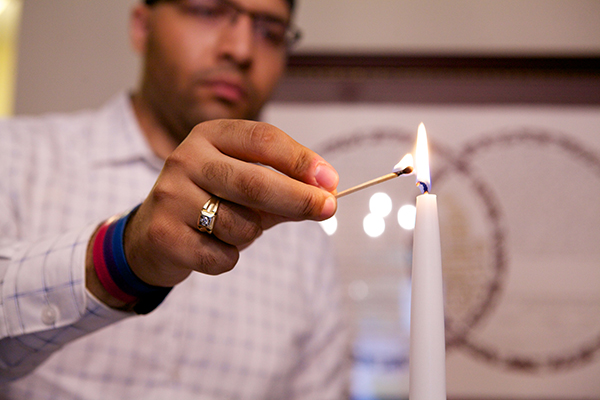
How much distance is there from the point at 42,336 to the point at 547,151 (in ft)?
4.00

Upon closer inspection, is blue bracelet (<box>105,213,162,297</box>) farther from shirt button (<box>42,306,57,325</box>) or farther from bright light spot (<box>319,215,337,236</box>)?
bright light spot (<box>319,215,337,236</box>)

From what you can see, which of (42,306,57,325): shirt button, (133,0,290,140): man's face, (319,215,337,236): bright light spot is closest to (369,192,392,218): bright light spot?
(319,215,337,236): bright light spot

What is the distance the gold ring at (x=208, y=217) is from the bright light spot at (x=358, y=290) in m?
0.80

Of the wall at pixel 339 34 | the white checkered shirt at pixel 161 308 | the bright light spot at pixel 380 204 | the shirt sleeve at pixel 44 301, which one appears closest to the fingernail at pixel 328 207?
the shirt sleeve at pixel 44 301

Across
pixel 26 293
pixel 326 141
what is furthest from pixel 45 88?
pixel 26 293

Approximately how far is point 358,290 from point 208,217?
0.81 meters

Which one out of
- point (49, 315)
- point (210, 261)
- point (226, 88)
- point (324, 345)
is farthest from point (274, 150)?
point (324, 345)

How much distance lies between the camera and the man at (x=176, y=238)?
1.21ft

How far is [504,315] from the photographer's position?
1.07 metres

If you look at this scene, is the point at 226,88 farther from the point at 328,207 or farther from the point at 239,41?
the point at 328,207

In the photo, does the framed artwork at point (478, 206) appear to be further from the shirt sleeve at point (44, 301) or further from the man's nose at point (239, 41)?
the shirt sleeve at point (44, 301)

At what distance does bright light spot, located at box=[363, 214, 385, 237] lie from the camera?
1.10m

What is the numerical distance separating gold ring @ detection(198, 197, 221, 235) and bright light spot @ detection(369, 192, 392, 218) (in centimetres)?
77

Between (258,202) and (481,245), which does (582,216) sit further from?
(258,202)
